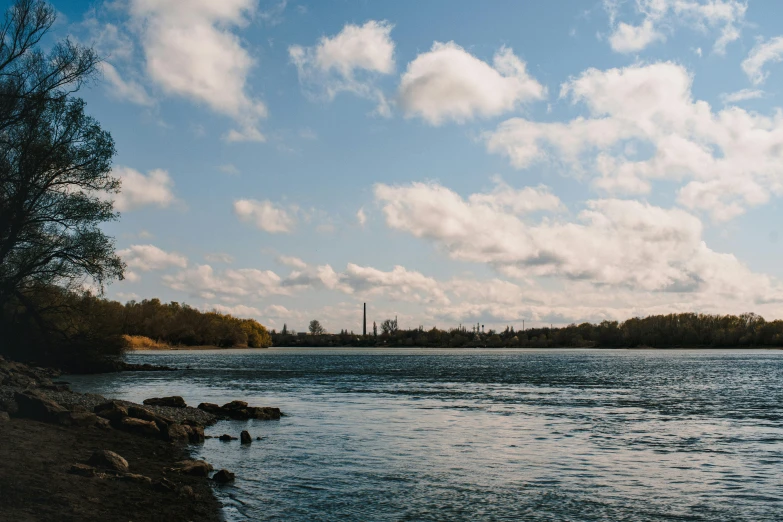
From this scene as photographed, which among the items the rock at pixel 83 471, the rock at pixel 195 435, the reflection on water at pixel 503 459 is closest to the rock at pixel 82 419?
the rock at pixel 195 435

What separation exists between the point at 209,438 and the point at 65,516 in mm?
15442

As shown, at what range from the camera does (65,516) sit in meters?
14.1

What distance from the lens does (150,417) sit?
28375 millimetres

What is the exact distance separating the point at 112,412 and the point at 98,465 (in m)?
9.94

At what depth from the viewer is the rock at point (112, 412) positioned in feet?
90.7

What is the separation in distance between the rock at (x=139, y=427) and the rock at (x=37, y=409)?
2473 mm

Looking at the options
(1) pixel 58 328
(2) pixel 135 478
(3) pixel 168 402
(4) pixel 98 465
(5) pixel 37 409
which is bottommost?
(3) pixel 168 402

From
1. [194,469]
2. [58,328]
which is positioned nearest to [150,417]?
[194,469]

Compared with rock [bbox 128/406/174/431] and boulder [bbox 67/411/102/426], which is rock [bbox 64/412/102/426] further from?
rock [bbox 128/406/174/431]

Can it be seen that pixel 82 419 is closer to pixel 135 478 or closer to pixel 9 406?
pixel 9 406

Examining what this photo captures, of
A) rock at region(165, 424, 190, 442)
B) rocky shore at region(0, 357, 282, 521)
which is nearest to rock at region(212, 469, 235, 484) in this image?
rocky shore at region(0, 357, 282, 521)

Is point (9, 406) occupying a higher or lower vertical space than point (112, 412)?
higher

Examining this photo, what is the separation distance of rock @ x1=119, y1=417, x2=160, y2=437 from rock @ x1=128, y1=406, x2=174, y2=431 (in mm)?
401

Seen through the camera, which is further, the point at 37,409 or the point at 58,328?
the point at 58,328
